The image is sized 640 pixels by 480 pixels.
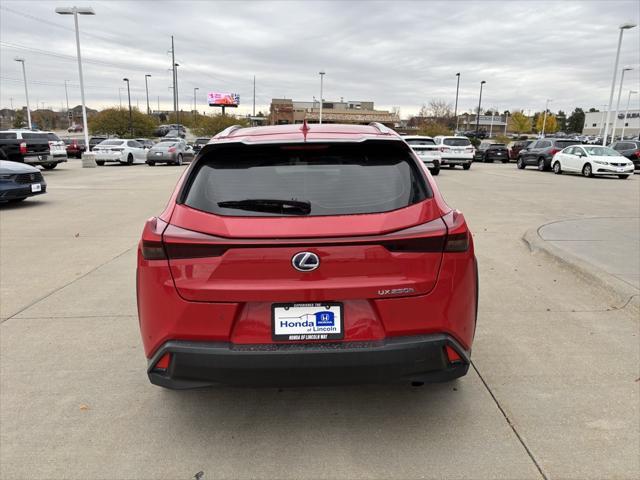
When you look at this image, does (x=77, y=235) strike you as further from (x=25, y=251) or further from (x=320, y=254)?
(x=320, y=254)

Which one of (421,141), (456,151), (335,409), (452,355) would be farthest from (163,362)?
(456,151)

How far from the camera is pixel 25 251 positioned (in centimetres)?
753

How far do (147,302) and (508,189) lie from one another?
51.8 ft

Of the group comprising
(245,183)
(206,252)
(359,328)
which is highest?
(245,183)

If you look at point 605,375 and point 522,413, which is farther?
point 605,375

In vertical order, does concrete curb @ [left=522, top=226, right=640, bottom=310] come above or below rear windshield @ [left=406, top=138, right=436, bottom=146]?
below

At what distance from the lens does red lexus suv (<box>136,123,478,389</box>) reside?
254 centimetres

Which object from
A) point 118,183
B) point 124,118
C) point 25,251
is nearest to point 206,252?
point 25,251

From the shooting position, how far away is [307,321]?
260cm

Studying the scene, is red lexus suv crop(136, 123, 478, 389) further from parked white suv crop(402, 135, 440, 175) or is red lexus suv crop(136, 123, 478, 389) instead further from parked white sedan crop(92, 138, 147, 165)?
parked white sedan crop(92, 138, 147, 165)

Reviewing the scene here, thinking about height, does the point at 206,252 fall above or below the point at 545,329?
above

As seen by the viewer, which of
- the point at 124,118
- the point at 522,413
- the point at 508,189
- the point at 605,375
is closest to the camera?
the point at 522,413

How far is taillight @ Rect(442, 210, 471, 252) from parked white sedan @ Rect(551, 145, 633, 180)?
2228 cm

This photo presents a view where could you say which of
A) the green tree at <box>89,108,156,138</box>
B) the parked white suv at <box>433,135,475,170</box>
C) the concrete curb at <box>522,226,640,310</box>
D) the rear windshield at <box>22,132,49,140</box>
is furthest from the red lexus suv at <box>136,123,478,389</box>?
the green tree at <box>89,108,156,138</box>
